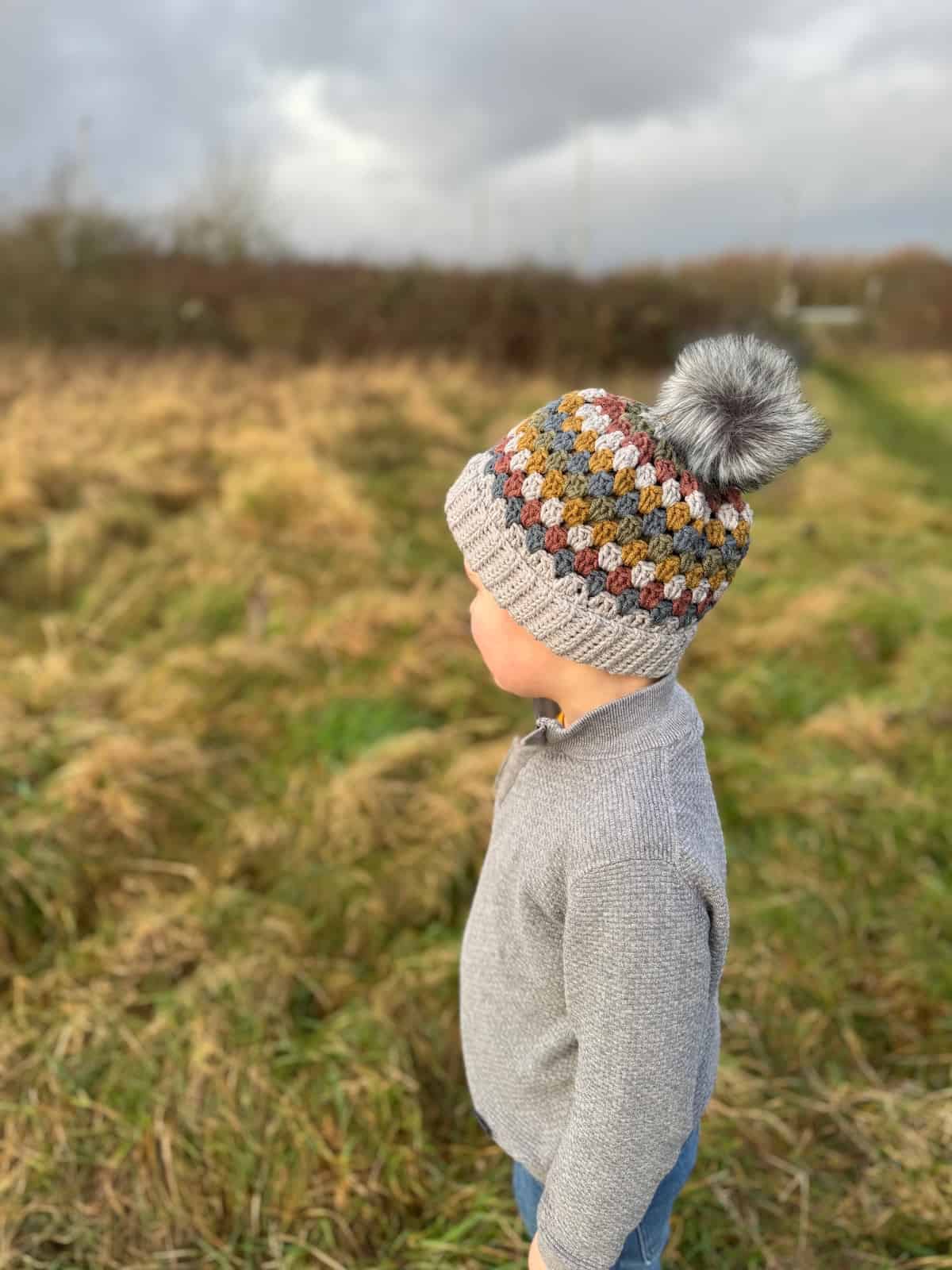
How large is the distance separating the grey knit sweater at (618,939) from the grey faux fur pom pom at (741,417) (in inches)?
11.2

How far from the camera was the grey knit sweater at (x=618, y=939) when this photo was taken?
1.04 m

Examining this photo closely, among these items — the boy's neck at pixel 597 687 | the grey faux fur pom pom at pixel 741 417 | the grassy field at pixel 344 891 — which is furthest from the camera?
the grassy field at pixel 344 891

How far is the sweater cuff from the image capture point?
108 centimetres

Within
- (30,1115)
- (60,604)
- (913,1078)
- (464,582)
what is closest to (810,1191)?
(913,1078)

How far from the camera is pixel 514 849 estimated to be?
1225mm

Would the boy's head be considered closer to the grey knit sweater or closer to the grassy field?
the grey knit sweater

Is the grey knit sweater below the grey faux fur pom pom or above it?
below

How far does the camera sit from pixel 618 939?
1030 mm

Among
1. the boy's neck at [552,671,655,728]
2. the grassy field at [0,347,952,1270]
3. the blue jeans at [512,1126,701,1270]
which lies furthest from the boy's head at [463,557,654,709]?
the grassy field at [0,347,952,1270]

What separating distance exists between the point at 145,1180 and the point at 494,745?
1.82m

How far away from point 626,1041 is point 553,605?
490mm

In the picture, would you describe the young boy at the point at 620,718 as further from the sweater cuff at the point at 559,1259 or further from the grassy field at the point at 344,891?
the grassy field at the point at 344,891

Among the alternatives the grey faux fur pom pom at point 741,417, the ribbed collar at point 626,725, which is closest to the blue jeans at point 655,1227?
the ribbed collar at point 626,725

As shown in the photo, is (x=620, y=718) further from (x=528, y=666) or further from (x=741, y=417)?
(x=741, y=417)
